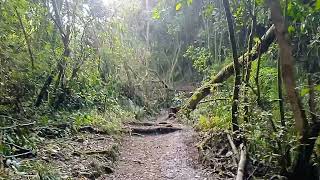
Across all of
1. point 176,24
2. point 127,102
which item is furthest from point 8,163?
point 176,24

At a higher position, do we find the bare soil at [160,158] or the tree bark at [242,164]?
the tree bark at [242,164]

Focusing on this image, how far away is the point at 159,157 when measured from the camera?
797cm

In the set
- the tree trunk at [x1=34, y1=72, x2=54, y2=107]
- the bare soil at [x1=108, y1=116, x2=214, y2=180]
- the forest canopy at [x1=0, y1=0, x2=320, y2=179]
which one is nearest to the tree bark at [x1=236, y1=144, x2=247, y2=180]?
the forest canopy at [x1=0, y1=0, x2=320, y2=179]

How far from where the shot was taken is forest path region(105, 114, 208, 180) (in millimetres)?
6516

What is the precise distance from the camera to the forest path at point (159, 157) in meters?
6.52

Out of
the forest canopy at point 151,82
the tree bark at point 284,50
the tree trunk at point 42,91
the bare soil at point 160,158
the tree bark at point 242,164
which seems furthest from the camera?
the tree trunk at point 42,91

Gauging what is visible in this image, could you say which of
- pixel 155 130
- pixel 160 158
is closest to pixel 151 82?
pixel 155 130

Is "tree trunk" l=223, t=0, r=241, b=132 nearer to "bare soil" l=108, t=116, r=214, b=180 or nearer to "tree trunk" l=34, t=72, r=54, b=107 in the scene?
"bare soil" l=108, t=116, r=214, b=180

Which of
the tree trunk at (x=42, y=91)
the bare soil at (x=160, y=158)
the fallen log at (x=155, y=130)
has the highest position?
the tree trunk at (x=42, y=91)

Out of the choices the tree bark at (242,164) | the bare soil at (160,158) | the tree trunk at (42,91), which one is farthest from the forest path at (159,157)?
the tree trunk at (42,91)

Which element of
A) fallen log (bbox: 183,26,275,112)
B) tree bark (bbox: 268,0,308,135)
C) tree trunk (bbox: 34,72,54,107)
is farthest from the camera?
tree trunk (bbox: 34,72,54,107)

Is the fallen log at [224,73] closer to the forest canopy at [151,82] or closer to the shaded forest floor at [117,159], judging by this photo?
the forest canopy at [151,82]

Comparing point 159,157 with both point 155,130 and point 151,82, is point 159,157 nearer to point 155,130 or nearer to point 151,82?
point 155,130

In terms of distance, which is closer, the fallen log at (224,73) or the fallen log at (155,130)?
the fallen log at (224,73)
